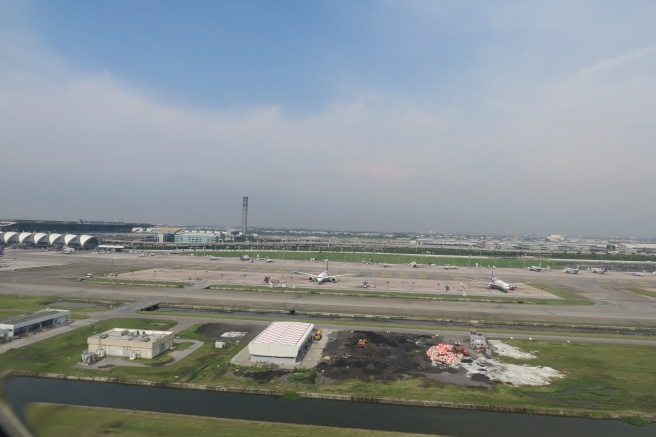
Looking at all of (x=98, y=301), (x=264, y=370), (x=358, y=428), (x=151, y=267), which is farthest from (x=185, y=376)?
(x=151, y=267)

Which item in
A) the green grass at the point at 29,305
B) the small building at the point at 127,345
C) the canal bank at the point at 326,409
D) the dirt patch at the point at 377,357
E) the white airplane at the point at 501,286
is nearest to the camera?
the canal bank at the point at 326,409

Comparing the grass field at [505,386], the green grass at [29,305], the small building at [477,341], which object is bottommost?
the grass field at [505,386]

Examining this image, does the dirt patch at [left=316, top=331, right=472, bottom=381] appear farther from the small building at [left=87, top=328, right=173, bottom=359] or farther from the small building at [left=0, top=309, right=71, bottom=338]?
the small building at [left=0, top=309, right=71, bottom=338]

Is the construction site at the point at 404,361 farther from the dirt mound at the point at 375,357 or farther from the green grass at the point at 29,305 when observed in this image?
the green grass at the point at 29,305

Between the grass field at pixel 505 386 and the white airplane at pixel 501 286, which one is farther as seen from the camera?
the white airplane at pixel 501 286

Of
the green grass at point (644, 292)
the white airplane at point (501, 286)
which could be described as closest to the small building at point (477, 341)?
the white airplane at point (501, 286)

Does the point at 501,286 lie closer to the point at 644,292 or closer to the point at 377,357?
the point at 644,292

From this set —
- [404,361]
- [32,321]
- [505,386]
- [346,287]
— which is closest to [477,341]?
[505,386]
